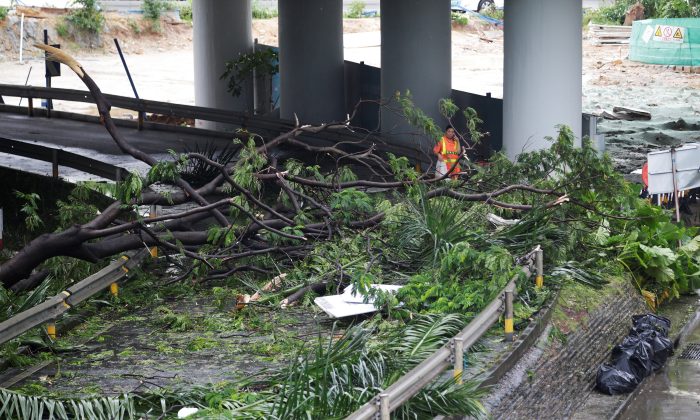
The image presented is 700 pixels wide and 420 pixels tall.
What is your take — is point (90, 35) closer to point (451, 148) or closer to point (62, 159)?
point (62, 159)

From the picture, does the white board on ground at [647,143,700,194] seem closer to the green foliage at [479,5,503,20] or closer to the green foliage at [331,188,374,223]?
the green foliage at [331,188,374,223]

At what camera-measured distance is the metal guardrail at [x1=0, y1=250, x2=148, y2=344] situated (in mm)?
9742

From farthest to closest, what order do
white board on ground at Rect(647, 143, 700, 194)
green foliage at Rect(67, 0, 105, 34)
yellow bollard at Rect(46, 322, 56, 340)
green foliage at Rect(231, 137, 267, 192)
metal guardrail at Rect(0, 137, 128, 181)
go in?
green foliage at Rect(67, 0, 105, 34)
metal guardrail at Rect(0, 137, 128, 181)
white board on ground at Rect(647, 143, 700, 194)
green foliage at Rect(231, 137, 267, 192)
yellow bollard at Rect(46, 322, 56, 340)

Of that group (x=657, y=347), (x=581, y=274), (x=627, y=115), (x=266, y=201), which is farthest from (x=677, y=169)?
(x=627, y=115)

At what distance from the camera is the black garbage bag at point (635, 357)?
1230cm

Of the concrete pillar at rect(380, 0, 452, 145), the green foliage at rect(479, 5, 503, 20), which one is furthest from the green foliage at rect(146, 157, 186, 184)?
the green foliage at rect(479, 5, 503, 20)

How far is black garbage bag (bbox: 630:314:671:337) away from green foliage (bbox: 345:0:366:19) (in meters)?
38.8

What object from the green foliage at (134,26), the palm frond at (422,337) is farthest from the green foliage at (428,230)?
the green foliage at (134,26)

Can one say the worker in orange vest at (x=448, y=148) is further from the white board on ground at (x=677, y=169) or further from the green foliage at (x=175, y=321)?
the green foliage at (x=175, y=321)

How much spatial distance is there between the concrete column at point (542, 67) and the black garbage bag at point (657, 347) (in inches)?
276

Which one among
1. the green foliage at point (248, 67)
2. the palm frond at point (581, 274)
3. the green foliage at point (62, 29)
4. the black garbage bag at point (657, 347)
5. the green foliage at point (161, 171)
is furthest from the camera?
the green foliage at point (62, 29)

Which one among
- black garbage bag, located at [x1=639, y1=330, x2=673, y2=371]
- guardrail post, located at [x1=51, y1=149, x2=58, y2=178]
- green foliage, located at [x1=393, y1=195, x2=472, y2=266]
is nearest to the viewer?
green foliage, located at [x1=393, y1=195, x2=472, y2=266]

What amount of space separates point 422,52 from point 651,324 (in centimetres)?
1181

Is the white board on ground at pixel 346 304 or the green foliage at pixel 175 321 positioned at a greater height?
the white board on ground at pixel 346 304
